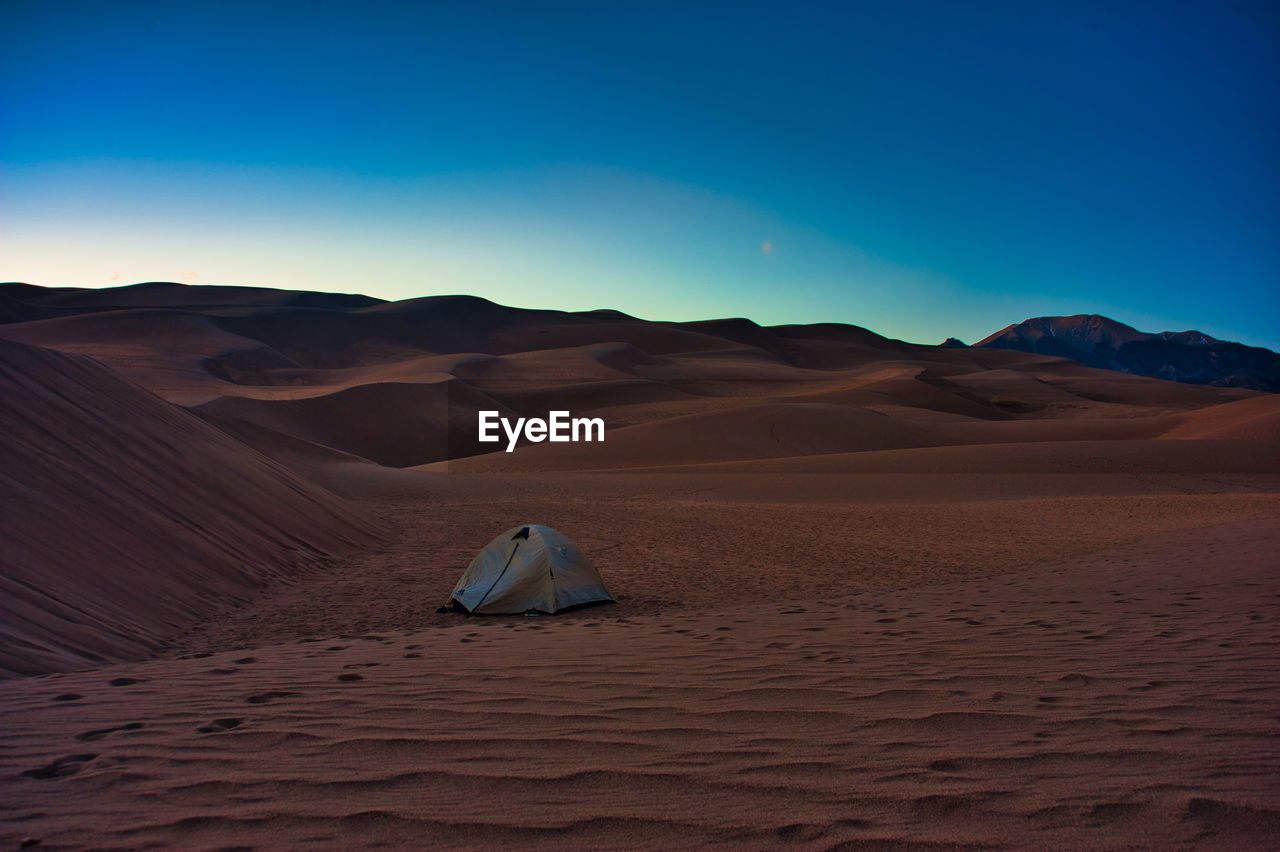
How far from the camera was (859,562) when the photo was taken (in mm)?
11836

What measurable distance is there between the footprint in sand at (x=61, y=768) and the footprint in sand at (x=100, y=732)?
0.23m

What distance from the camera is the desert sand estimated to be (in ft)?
9.18

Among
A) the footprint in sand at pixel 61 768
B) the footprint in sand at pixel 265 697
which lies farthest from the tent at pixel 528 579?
the footprint in sand at pixel 61 768

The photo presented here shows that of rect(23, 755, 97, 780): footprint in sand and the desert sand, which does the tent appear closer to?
the desert sand

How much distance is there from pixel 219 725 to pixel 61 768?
26.8 inches

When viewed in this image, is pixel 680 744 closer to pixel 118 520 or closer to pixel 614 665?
pixel 614 665

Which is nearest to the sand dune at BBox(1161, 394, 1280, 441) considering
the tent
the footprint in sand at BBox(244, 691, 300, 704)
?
the tent

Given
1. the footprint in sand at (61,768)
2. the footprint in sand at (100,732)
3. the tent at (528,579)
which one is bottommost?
the tent at (528,579)

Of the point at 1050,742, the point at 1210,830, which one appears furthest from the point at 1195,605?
the point at 1210,830

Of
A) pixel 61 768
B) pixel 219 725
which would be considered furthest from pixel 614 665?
pixel 61 768

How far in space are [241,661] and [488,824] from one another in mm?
3619

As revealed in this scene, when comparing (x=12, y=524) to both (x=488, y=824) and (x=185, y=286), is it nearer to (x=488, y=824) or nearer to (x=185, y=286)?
→ (x=488, y=824)

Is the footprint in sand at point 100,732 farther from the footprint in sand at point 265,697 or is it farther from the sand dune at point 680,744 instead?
the footprint in sand at point 265,697

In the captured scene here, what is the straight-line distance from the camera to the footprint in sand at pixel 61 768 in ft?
10.2
